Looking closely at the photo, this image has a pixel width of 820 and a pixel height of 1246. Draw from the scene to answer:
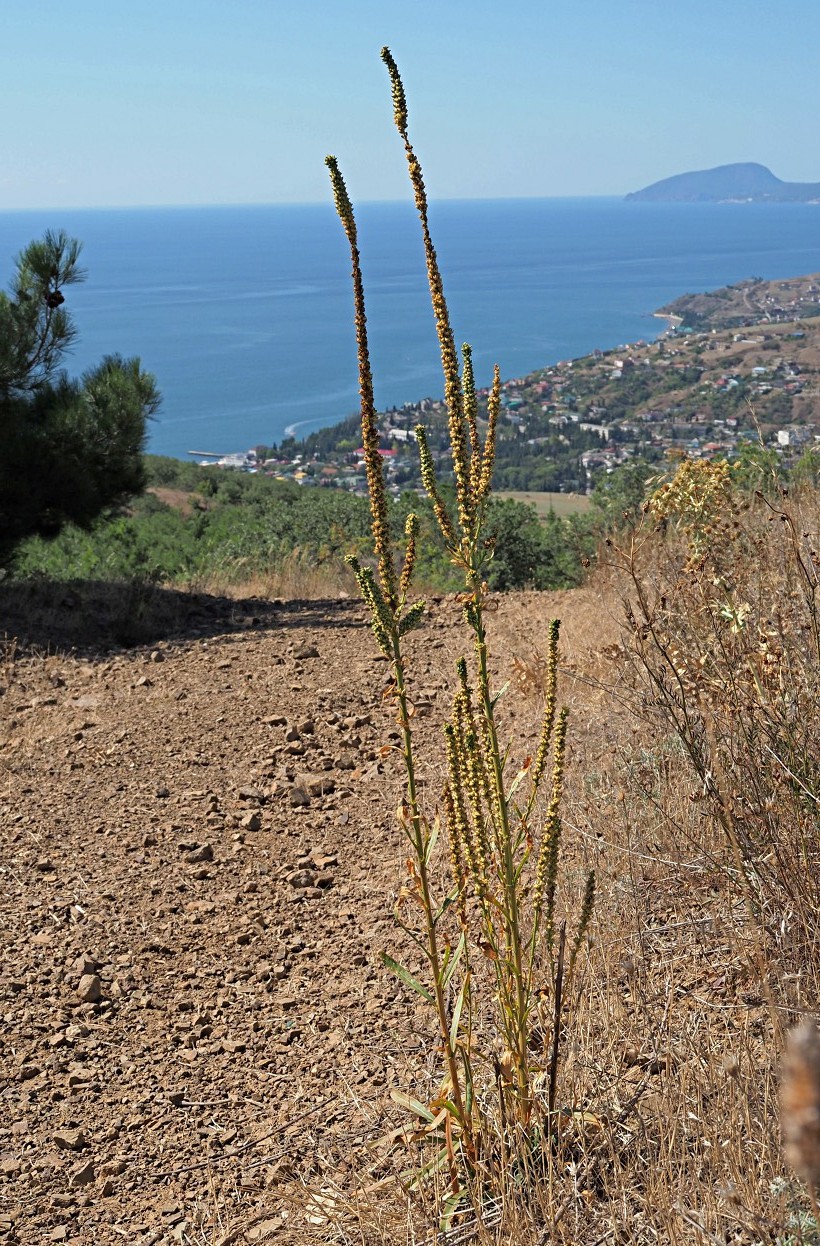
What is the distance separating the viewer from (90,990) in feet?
10.8

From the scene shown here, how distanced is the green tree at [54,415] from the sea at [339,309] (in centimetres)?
956

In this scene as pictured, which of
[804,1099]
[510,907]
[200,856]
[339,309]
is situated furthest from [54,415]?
[339,309]

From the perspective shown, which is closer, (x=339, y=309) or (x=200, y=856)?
(x=200, y=856)

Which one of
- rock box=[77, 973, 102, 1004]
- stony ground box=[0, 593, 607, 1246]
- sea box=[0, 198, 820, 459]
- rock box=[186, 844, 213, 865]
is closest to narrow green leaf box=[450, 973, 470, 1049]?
stony ground box=[0, 593, 607, 1246]

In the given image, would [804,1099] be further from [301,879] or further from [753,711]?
[301,879]

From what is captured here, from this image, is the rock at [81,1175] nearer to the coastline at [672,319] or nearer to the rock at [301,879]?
the rock at [301,879]

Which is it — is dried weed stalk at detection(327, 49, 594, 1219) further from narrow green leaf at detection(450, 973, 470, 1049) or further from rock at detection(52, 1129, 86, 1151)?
rock at detection(52, 1129, 86, 1151)

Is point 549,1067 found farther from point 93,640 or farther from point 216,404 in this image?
point 216,404

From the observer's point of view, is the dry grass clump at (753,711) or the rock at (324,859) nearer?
the dry grass clump at (753,711)

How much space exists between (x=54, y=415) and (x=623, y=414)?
18.8 m

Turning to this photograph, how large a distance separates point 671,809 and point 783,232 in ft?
543

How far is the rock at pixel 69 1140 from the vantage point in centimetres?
272

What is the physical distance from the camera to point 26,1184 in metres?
2.61

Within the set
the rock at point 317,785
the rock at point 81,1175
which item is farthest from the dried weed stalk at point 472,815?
the rock at point 317,785
